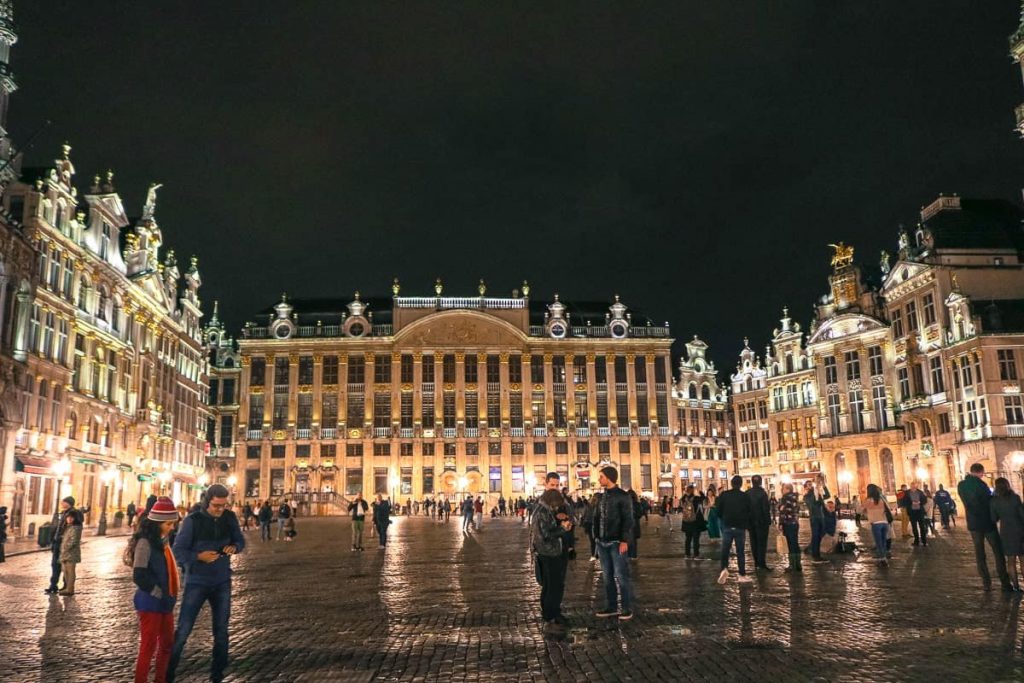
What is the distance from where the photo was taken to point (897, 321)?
57125mm

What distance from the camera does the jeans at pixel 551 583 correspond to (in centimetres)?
1071

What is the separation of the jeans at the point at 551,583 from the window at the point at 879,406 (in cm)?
5396

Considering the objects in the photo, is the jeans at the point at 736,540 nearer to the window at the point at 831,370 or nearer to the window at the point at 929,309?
the window at the point at 929,309

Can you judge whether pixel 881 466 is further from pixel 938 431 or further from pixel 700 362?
pixel 700 362

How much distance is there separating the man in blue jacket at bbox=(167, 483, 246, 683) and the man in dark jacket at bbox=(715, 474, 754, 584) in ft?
31.6

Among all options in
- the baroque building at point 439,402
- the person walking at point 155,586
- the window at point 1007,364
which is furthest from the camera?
the baroque building at point 439,402

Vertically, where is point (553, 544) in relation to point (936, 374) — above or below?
below

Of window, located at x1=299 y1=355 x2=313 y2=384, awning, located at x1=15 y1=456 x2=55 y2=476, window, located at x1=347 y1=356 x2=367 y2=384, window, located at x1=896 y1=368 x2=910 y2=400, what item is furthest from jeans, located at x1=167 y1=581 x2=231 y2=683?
window, located at x1=299 y1=355 x2=313 y2=384

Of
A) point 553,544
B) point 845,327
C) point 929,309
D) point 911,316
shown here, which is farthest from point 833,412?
point 553,544

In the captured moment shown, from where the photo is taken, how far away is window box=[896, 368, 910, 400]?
185 ft

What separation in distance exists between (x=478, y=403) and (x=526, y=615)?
6901cm

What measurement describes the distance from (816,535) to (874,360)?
44284mm

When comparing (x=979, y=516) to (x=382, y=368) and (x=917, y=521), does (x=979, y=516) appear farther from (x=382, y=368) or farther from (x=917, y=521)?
(x=382, y=368)

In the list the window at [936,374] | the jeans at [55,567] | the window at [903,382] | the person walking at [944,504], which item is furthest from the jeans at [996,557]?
the window at [903,382]
